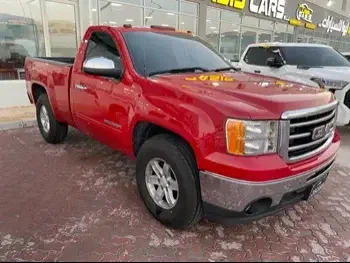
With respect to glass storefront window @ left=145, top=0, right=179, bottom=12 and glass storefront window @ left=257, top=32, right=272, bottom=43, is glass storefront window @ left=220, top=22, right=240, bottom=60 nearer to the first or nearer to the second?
glass storefront window @ left=257, top=32, right=272, bottom=43

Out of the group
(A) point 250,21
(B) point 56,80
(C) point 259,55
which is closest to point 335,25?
(A) point 250,21

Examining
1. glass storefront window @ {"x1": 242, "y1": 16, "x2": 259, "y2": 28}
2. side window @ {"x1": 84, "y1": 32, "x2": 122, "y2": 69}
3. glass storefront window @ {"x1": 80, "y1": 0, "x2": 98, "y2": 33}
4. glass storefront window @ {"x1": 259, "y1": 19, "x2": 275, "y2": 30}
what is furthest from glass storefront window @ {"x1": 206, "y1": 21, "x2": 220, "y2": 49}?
side window @ {"x1": 84, "y1": 32, "x2": 122, "y2": 69}

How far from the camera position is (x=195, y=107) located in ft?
8.11

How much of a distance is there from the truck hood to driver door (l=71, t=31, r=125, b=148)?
66cm

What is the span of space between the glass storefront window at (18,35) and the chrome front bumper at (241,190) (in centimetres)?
771

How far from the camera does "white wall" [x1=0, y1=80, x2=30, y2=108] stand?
7887mm

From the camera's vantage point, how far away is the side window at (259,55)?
7215 millimetres

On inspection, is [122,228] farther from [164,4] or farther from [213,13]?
[213,13]

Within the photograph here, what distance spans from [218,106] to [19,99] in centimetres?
737

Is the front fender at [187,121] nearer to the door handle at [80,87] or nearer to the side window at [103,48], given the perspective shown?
the side window at [103,48]

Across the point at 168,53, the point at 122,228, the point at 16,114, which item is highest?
the point at 168,53

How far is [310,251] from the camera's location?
2.62m

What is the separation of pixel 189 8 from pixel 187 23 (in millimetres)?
610

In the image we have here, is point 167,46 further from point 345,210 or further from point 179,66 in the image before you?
point 345,210
